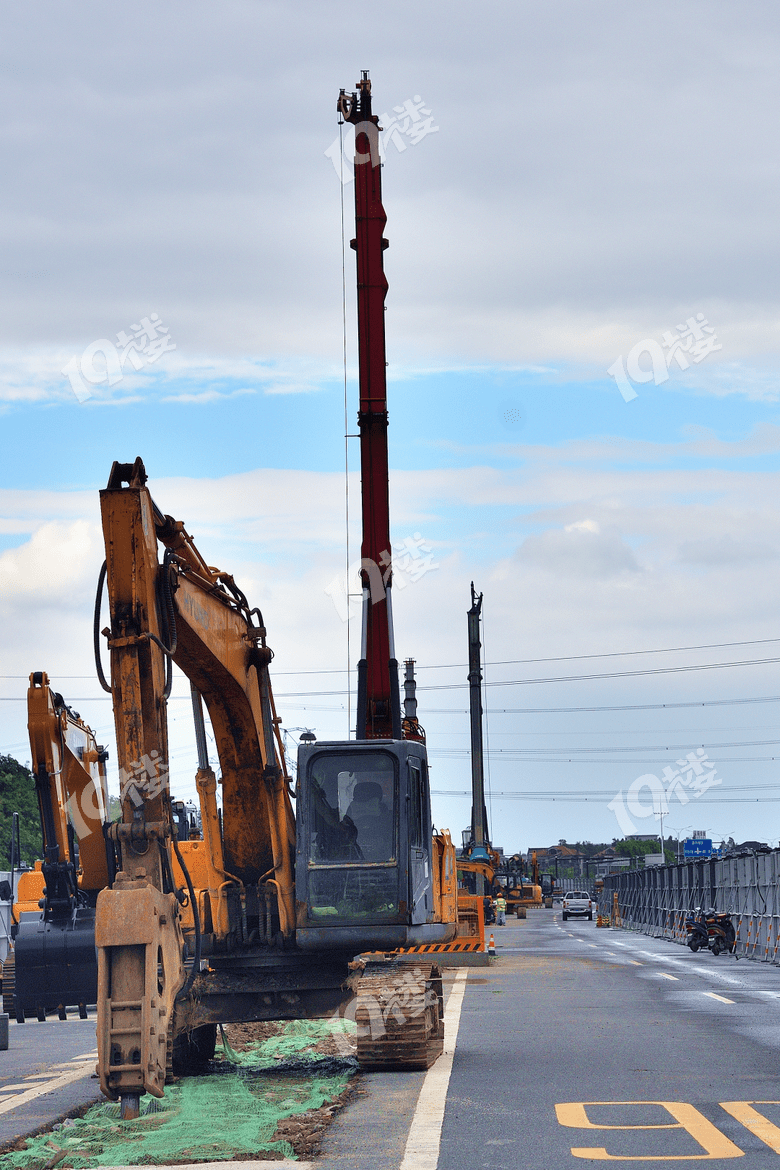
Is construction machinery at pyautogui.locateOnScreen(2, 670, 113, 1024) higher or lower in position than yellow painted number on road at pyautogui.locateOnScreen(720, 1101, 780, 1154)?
higher

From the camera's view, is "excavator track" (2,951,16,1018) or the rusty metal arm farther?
"excavator track" (2,951,16,1018)

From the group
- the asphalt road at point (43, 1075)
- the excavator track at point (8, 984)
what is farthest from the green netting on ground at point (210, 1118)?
the excavator track at point (8, 984)

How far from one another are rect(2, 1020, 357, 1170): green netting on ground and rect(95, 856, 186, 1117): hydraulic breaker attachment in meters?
0.54

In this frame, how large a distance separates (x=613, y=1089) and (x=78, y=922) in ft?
35.1

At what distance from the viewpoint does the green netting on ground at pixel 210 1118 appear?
991 centimetres

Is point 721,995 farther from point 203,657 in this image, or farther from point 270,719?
point 203,657

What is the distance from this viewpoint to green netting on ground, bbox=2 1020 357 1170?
32.5ft

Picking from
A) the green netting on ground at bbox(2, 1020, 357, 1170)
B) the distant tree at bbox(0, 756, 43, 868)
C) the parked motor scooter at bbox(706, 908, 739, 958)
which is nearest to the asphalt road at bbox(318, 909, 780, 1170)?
the green netting on ground at bbox(2, 1020, 357, 1170)

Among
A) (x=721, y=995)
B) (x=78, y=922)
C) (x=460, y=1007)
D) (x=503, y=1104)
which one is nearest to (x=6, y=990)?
(x=78, y=922)

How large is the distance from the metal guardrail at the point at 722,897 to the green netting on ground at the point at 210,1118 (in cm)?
2271

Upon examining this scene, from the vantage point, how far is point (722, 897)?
43.5 metres

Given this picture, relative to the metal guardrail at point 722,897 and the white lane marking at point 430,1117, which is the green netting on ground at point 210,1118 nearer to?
the white lane marking at point 430,1117

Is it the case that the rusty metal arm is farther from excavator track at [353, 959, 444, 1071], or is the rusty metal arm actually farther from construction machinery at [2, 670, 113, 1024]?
construction machinery at [2, 670, 113, 1024]

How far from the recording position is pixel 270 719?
13945mm
